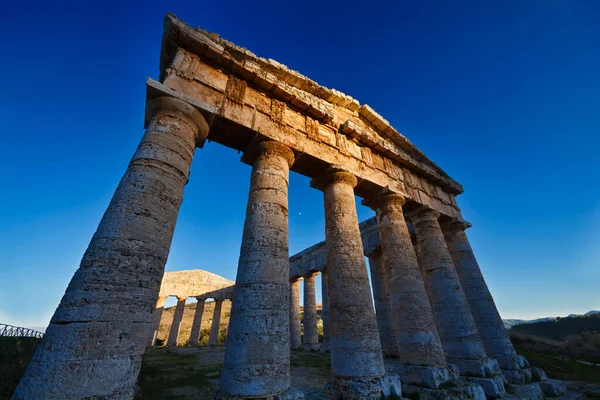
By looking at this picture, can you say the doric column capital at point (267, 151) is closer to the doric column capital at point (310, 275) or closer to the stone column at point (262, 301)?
the stone column at point (262, 301)

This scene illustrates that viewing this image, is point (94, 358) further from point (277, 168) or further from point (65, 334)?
point (277, 168)

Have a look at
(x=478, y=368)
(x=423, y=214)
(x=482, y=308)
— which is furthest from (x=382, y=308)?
(x=478, y=368)

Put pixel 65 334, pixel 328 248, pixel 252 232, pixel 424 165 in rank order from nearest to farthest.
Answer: pixel 65 334 → pixel 252 232 → pixel 328 248 → pixel 424 165

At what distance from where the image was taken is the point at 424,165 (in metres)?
12.3

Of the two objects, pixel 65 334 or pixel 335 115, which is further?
pixel 335 115

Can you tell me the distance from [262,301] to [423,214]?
9.02m

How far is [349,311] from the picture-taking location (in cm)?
641

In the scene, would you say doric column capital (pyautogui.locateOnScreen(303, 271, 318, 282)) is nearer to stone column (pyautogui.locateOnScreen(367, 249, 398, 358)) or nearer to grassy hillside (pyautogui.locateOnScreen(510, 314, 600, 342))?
stone column (pyautogui.locateOnScreen(367, 249, 398, 358))

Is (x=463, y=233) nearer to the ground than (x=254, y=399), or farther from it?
farther from it

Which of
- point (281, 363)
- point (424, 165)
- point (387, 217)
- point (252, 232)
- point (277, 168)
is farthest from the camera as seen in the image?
point (424, 165)

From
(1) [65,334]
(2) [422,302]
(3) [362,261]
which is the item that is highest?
(3) [362,261]

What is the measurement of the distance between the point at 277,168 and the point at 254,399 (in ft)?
16.2

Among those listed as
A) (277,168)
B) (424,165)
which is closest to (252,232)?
(277,168)

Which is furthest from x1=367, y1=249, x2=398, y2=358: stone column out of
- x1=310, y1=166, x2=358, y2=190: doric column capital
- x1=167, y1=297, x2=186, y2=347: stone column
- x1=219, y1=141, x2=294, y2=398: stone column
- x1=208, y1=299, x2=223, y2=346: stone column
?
x1=167, y1=297, x2=186, y2=347: stone column
